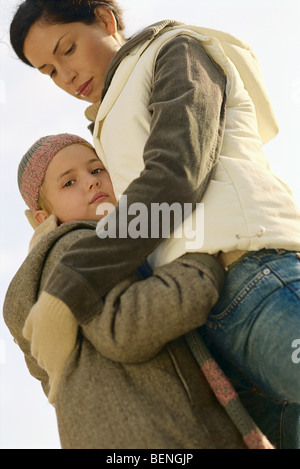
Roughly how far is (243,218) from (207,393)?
0.59 m

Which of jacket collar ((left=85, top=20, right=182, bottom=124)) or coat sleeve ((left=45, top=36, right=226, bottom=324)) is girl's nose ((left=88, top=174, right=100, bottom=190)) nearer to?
jacket collar ((left=85, top=20, right=182, bottom=124))

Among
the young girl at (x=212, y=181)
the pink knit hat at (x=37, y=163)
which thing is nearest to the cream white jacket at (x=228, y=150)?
the young girl at (x=212, y=181)

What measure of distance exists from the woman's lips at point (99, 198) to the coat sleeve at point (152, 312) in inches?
32.8

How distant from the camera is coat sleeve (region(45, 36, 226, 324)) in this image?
1.92m

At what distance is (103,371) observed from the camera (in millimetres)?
1931

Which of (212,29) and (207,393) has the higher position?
(212,29)

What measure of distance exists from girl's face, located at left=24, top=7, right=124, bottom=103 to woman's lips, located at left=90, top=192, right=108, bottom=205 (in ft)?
1.70

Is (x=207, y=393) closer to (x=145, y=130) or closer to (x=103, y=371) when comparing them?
(x=103, y=371)

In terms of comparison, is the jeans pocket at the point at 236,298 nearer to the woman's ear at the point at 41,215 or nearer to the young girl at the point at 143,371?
the young girl at the point at 143,371

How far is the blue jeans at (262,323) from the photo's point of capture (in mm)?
1858

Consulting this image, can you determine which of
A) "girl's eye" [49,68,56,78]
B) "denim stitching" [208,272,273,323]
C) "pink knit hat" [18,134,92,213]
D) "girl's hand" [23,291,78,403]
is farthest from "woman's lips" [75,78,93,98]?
"denim stitching" [208,272,273,323]
